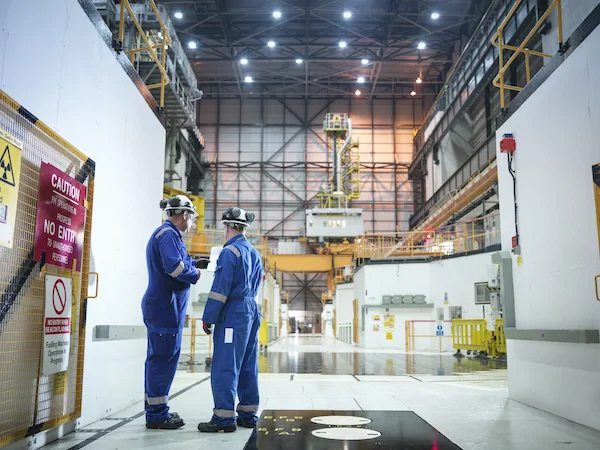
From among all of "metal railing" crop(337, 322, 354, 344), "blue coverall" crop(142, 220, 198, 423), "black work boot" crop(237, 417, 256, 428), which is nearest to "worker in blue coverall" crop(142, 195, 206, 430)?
"blue coverall" crop(142, 220, 198, 423)

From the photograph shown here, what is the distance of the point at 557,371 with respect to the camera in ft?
17.4

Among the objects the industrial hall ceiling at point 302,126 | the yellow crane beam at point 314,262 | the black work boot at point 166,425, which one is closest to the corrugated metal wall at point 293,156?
the industrial hall ceiling at point 302,126

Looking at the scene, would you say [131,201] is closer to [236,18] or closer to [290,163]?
[236,18]

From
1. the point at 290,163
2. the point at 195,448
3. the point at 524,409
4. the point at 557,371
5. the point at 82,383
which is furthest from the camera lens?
the point at 290,163

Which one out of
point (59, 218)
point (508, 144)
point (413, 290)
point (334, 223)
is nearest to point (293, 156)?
point (334, 223)

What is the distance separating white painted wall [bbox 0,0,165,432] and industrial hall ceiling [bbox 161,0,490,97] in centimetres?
2474

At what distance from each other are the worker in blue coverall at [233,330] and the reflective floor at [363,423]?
0.20m

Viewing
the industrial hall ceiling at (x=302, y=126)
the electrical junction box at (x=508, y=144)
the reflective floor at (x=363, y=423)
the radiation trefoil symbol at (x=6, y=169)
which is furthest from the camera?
the industrial hall ceiling at (x=302, y=126)

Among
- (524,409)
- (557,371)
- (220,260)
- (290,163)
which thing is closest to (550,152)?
(557,371)

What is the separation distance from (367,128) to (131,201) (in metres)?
35.7

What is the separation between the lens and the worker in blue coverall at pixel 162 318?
4543 mm

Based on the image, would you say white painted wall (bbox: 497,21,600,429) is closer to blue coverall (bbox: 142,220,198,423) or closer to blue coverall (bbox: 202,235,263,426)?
blue coverall (bbox: 202,235,263,426)

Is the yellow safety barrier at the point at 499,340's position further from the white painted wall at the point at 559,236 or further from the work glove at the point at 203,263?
the work glove at the point at 203,263

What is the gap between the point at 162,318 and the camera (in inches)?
180
